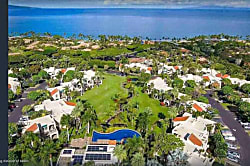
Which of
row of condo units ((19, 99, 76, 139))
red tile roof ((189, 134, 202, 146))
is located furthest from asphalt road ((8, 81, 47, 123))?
red tile roof ((189, 134, 202, 146))

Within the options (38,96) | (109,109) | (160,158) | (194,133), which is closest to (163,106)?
(109,109)

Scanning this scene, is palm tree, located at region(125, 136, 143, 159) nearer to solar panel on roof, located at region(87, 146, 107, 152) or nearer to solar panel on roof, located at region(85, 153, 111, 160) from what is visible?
solar panel on roof, located at region(85, 153, 111, 160)

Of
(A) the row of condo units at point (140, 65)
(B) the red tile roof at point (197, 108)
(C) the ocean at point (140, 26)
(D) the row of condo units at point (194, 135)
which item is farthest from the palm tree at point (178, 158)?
(C) the ocean at point (140, 26)

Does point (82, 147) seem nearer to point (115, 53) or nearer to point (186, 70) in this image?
point (186, 70)

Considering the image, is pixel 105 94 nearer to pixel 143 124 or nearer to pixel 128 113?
pixel 128 113

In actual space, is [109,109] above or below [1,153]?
below

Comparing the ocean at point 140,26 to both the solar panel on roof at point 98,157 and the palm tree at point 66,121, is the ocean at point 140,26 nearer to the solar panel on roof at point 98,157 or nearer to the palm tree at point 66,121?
the palm tree at point 66,121
